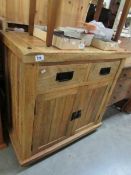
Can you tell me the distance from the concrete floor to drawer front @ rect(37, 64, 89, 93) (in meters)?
0.77

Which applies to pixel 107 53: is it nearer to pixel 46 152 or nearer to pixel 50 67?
pixel 50 67

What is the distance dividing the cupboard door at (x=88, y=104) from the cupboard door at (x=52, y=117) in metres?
0.08

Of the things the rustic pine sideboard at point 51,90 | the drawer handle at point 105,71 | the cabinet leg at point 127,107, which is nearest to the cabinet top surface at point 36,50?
the rustic pine sideboard at point 51,90

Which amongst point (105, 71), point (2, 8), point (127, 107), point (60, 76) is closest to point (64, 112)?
point (60, 76)

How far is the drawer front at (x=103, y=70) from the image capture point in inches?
45.2

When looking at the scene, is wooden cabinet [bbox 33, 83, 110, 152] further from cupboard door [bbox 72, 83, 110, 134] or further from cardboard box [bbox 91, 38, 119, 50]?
cardboard box [bbox 91, 38, 119, 50]

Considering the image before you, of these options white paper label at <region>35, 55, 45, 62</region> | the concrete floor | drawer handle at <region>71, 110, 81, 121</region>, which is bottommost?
the concrete floor

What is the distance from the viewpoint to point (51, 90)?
3.27 ft

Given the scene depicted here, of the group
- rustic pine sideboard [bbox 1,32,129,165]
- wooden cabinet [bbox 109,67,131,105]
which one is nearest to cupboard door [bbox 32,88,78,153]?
rustic pine sideboard [bbox 1,32,129,165]

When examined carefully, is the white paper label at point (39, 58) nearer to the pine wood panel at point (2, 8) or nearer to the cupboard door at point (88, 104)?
the cupboard door at point (88, 104)

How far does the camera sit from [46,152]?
134 centimetres

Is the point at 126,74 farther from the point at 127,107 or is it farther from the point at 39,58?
the point at 39,58

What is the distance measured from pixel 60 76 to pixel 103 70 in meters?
0.43

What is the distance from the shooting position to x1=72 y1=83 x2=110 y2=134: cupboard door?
4.11 feet
